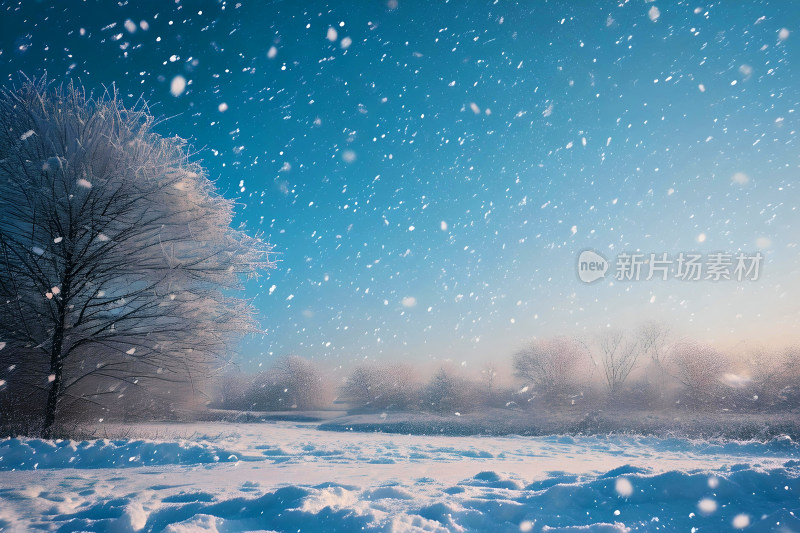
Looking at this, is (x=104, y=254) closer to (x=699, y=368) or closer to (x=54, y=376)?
(x=54, y=376)

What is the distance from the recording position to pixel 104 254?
6711 millimetres

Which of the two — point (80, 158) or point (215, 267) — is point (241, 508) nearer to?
point (215, 267)

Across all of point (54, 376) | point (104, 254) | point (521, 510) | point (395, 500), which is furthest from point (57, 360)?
point (521, 510)

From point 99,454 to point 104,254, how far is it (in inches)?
151

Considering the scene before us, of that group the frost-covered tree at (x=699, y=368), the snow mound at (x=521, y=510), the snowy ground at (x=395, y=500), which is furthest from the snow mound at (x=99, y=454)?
the frost-covered tree at (x=699, y=368)

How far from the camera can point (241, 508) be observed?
254 cm

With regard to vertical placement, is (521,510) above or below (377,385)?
above

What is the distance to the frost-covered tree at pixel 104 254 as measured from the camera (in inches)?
246

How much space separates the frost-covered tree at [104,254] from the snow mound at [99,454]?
240 centimetres

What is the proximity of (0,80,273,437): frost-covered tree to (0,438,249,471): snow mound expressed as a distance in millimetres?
2395

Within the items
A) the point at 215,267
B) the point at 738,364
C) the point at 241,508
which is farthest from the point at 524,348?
the point at 241,508

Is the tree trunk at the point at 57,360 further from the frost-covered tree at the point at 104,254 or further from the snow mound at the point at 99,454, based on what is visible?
the snow mound at the point at 99,454

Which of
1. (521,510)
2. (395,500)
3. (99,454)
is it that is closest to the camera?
(521,510)

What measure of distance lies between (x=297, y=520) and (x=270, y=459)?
11.5ft
